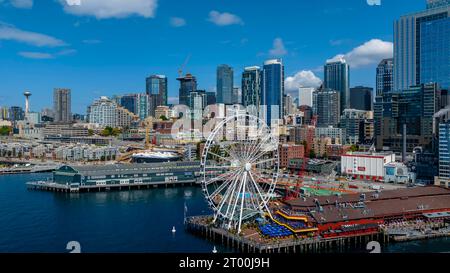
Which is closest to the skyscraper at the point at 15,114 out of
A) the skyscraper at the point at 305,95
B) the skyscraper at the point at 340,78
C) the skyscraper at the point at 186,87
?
the skyscraper at the point at 186,87

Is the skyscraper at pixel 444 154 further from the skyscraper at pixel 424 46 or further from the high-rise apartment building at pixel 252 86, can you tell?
the high-rise apartment building at pixel 252 86

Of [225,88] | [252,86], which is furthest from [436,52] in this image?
[225,88]

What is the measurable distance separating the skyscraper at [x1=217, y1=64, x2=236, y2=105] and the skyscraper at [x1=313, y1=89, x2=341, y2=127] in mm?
11920

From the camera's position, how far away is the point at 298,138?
946 inches

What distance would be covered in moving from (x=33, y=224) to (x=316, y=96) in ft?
85.1

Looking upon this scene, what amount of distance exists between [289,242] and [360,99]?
31.2 m

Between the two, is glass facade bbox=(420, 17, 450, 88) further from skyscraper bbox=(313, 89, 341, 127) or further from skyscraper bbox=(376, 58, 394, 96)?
skyscraper bbox=(376, 58, 394, 96)

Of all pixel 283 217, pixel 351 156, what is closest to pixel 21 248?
pixel 283 217

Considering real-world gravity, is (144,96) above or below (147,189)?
above

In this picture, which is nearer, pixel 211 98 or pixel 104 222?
pixel 104 222

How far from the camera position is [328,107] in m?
31.4

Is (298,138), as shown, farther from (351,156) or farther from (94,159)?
(94,159)

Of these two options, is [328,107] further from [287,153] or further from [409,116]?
[287,153]

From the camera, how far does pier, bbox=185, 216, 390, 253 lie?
23.6 ft
